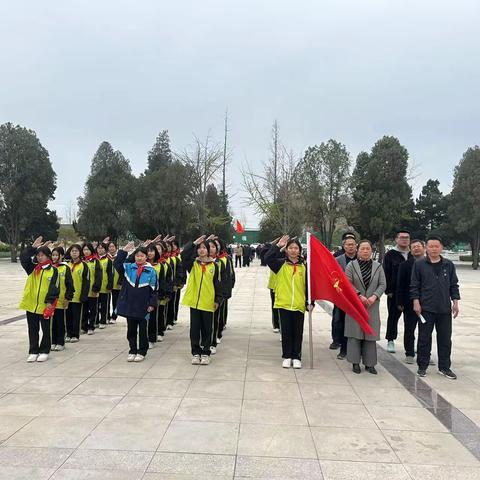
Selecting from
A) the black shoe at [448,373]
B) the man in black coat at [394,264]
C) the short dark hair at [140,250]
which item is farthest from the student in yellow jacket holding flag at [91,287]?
the black shoe at [448,373]

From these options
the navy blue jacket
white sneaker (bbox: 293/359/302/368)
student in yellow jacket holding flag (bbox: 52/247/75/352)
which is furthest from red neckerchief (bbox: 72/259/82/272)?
white sneaker (bbox: 293/359/302/368)

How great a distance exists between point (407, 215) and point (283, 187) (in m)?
12.8

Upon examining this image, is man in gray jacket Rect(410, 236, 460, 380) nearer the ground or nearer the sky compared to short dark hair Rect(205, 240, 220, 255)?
nearer the ground

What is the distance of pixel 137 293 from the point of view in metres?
6.36

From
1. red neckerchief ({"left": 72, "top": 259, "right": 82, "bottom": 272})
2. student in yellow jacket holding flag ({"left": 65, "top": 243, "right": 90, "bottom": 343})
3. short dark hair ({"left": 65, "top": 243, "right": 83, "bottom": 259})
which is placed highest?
short dark hair ({"left": 65, "top": 243, "right": 83, "bottom": 259})

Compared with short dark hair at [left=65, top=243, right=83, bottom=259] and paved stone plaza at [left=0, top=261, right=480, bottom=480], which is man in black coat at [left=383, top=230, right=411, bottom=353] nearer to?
paved stone plaza at [left=0, top=261, right=480, bottom=480]

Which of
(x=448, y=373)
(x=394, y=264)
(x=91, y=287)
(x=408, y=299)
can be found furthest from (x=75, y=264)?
(x=448, y=373)

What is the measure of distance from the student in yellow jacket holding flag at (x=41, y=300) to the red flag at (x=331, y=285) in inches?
134

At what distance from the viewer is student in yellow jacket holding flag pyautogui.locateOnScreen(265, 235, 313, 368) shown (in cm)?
612

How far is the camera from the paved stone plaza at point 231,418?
3.36 m

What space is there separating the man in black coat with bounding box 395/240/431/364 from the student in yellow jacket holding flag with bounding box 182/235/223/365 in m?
2.60

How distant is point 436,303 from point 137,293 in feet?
12.6

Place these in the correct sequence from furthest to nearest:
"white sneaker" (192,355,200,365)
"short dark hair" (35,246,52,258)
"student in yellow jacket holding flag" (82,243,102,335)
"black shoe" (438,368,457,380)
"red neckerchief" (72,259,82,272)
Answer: "student in yellow jacket holding flag" (82,243,102,335) → "red neckerchief" (72,259,82,272) → "short dark hair" (35,246,52,258) → "white sneaker" (192,355,200,365) → "black shoe" (438,368,457,380)

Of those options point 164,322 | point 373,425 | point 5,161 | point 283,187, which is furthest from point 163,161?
point 373,425
